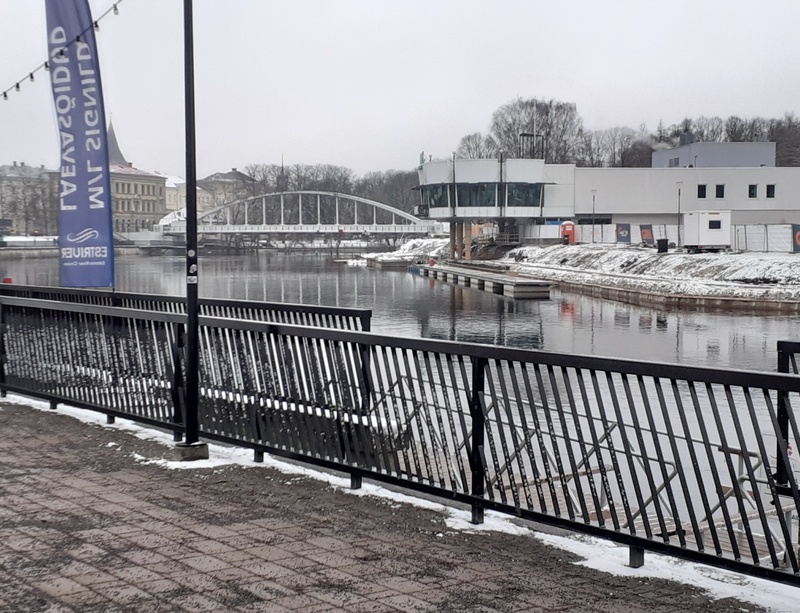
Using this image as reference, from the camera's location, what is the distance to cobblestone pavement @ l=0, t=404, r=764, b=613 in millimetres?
4344

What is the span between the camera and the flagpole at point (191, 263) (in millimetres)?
7508

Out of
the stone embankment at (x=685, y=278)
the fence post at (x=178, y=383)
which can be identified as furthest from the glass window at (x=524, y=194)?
the fence post at (x=178, y=383)

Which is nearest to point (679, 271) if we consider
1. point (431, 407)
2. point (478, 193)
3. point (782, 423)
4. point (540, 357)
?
point (478, 193)

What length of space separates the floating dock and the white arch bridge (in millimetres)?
60313

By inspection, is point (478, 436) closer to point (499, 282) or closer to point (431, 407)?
→ point (431, 407)

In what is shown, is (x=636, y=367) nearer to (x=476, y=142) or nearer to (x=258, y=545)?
(x=258, y=545)

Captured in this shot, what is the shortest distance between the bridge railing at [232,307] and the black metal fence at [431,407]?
5.58ft

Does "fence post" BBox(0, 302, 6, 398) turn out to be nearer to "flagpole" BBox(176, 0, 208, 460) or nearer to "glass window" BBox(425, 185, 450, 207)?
"flagpole" BBox(176, 0, 208, 460)

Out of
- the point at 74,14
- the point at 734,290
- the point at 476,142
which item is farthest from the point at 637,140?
the point at 74,14

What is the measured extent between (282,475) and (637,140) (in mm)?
147773

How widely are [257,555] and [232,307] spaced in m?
8.29

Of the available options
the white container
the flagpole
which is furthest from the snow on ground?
the flagpole

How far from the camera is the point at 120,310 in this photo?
28.9 ft

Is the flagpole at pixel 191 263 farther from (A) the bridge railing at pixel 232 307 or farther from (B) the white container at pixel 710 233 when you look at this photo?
(B) the white container at pixel 710 233
